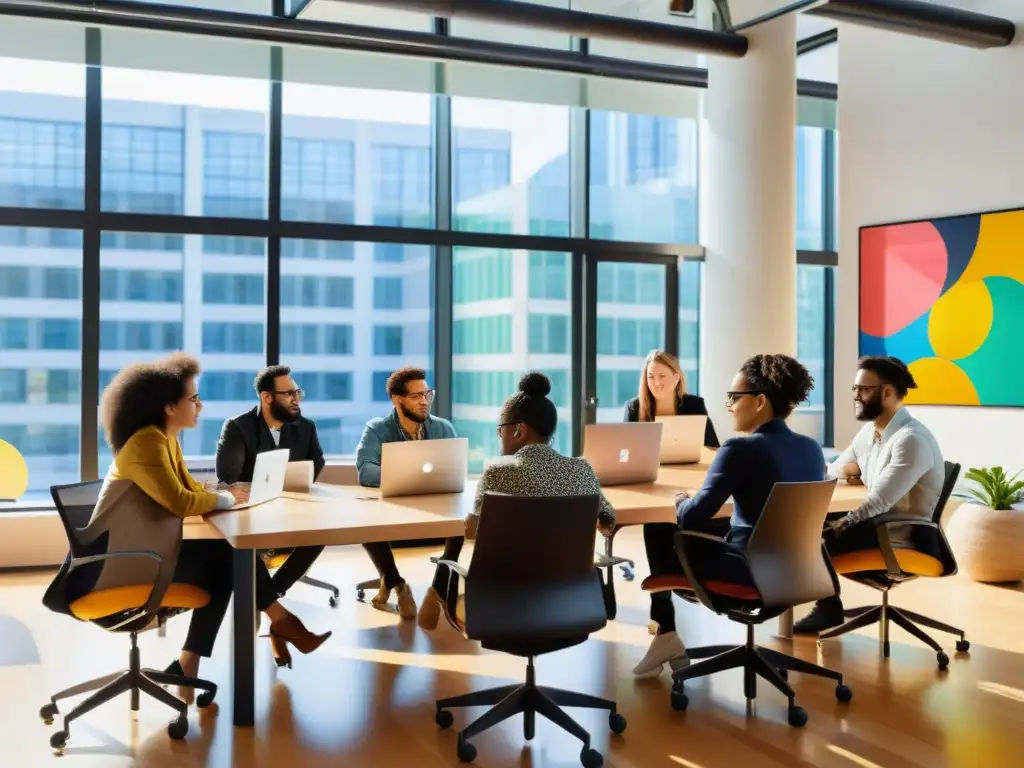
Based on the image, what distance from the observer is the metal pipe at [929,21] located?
6301 mm

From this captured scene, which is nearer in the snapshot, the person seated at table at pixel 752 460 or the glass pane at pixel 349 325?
the person seated at table at pixel 752 460

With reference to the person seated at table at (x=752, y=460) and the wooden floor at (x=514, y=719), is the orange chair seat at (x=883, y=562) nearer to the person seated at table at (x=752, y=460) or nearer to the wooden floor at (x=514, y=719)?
the wooden floor at (x=514, y=719)

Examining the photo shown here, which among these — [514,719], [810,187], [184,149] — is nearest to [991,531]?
[514,719]

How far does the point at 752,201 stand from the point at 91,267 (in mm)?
4802

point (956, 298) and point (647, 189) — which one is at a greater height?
point (647, 189)

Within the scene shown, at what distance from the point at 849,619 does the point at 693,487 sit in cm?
122

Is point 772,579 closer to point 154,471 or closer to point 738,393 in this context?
point 738,393

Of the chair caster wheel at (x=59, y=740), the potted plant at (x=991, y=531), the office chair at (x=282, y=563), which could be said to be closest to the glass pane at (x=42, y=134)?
the office chair at (x=282, y=563)

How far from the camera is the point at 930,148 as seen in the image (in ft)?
23.4

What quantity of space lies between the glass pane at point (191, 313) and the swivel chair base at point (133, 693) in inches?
145

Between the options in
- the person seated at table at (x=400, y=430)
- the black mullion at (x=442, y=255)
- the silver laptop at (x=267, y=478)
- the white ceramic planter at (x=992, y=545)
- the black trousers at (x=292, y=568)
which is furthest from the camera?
the black mullion at (x=442, y=255)

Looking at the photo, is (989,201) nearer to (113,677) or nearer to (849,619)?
(849,619)

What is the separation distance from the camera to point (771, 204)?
7973 mm

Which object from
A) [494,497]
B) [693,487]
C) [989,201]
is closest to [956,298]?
[989,201]
